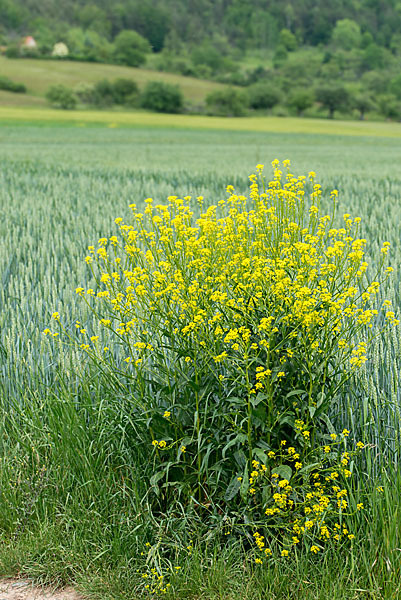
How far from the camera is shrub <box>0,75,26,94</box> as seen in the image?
87900mm

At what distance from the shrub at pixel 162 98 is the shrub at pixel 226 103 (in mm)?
4597

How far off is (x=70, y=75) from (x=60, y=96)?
863 inches

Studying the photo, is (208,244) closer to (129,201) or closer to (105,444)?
(105,444)

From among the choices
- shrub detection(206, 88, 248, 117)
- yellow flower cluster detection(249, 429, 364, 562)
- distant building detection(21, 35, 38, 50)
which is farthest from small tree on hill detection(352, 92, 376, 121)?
yellow flower cluster detection(249, 429, 364, 562)

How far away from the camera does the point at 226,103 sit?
90.3m

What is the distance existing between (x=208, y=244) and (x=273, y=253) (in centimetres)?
32

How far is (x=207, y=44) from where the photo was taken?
15688 cm

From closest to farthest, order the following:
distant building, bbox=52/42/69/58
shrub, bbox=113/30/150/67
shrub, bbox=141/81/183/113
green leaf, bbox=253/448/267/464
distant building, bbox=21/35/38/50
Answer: green leaf, bbox=253/448/267/464 < shrub, bbox=141/81/183/113 < distant building, bbox=21/35/38/50 < distant building, bbox=52/42/69/58 < shrub, bbox=113/30/150/67

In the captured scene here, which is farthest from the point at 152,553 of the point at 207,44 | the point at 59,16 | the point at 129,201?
the point at 59,16

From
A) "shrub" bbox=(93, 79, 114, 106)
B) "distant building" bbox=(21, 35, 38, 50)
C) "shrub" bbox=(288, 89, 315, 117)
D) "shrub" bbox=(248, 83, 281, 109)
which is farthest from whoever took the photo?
"distant building" bbox=(21, 35, 38, 50)

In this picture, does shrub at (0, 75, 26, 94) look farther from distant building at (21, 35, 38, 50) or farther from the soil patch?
the soil patch

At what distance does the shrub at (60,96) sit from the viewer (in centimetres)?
8038

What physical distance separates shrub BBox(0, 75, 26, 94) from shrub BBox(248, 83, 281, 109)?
Answer: 3395cm

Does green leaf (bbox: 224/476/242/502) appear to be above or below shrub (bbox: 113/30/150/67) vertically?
below
